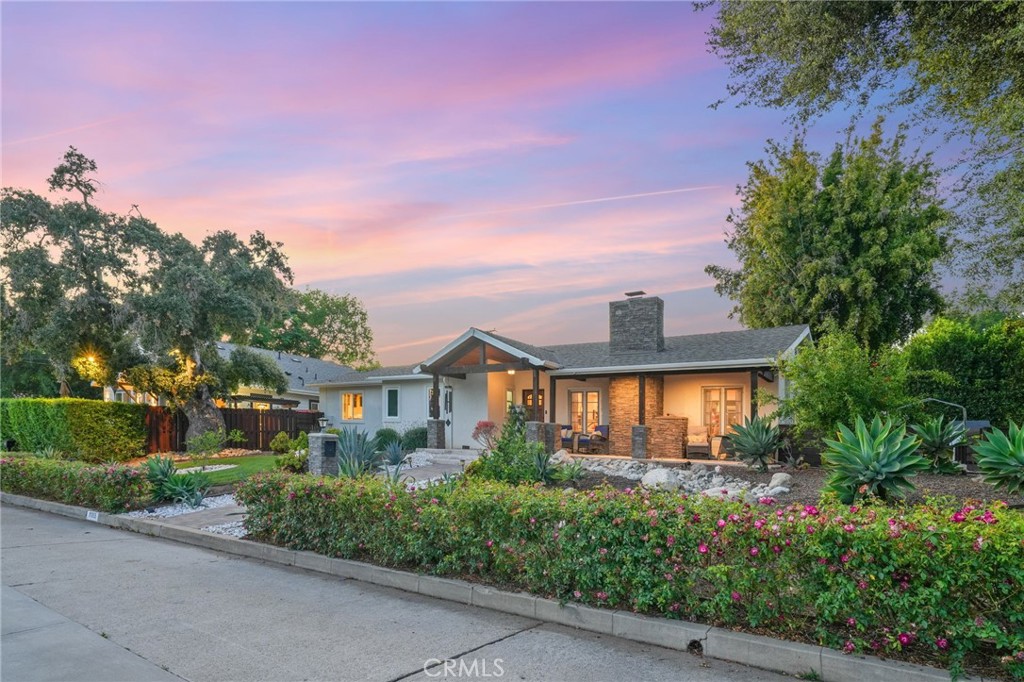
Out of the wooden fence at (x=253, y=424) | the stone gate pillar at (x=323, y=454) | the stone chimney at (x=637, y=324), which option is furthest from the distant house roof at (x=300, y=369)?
the stone gate pillar at (x=323, y=454)

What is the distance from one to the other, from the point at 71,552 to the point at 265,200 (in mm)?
9521

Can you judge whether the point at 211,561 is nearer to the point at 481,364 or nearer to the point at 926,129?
the point at 481,364

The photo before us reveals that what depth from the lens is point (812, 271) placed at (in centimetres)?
2344

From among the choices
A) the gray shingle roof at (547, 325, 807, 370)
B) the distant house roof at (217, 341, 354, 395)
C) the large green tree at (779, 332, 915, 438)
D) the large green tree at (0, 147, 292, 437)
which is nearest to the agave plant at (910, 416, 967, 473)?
the large green tree at (779, 332, 915, 438)

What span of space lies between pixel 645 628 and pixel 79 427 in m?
20.1

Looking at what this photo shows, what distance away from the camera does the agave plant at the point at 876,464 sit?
6922 mm

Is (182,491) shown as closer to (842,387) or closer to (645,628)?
(645,628)

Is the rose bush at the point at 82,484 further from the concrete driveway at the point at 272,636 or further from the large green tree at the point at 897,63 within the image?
the large green tree at the point at 897,63

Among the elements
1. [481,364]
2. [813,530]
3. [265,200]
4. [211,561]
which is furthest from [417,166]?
[813,530]

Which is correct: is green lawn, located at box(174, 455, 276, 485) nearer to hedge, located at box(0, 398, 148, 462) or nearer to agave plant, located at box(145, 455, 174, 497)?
agave plant, located at box(145, 455, 174, 497)

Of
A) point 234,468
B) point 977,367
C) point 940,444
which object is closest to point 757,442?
point 940,444

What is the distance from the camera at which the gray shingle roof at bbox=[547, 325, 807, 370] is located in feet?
54.4

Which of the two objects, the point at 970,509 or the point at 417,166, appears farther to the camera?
the point at 417,166

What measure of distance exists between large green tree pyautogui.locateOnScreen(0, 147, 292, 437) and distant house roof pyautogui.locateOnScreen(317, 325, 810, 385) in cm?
731
